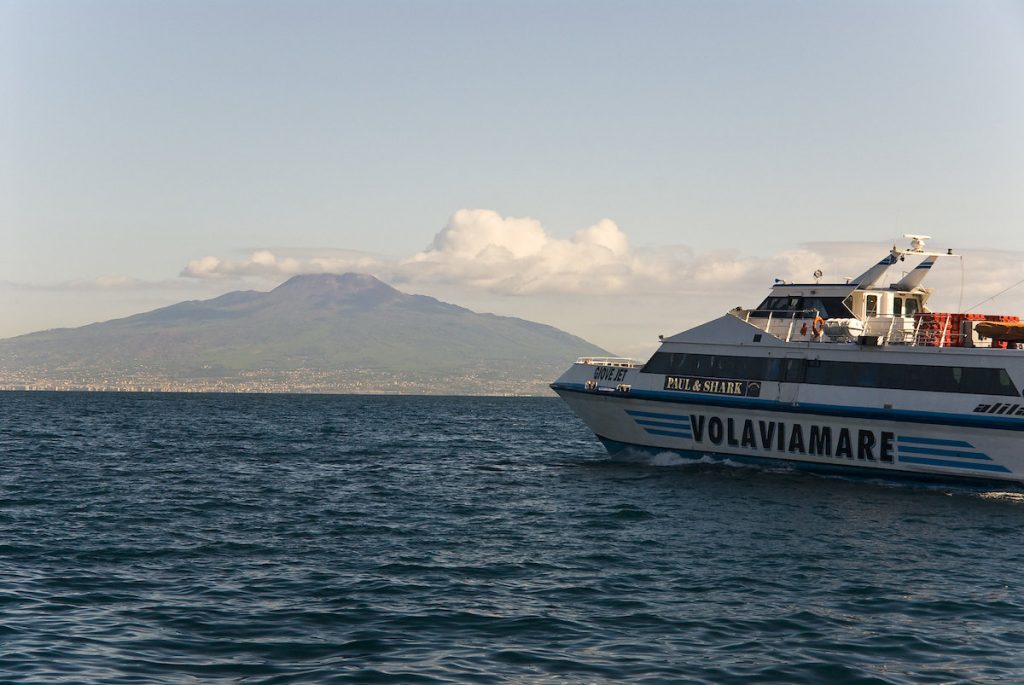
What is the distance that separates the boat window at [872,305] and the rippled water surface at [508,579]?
19.6ft

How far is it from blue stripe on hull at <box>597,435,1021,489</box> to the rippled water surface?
0.35 metres

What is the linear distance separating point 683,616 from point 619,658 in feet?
7.67

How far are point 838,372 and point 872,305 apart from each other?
3605mm

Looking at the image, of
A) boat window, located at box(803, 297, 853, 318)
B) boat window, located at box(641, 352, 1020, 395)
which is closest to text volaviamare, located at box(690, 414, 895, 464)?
boat window, located at box(641, 352, 1020, 395)

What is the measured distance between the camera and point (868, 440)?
3161 centimetres

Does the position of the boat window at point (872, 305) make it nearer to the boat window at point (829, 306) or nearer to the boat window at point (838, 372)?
the boat window at point (829, 306)

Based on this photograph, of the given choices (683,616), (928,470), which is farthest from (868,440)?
(683,616)

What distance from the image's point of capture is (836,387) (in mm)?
32500

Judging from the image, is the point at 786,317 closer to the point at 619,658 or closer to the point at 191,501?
the point at 191,501

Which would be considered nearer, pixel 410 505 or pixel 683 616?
pixel 683 616

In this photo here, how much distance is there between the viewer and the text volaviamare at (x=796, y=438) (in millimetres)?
31531

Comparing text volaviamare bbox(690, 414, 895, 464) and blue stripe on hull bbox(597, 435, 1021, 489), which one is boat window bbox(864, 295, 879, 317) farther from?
blue stripe on hull bbox(597, 435, 1021, 489)

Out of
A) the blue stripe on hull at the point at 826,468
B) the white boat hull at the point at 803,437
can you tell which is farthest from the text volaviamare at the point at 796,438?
the blue stripe on hull at the point at 826,468

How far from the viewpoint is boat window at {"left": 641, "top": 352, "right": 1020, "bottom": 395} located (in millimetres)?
30031
